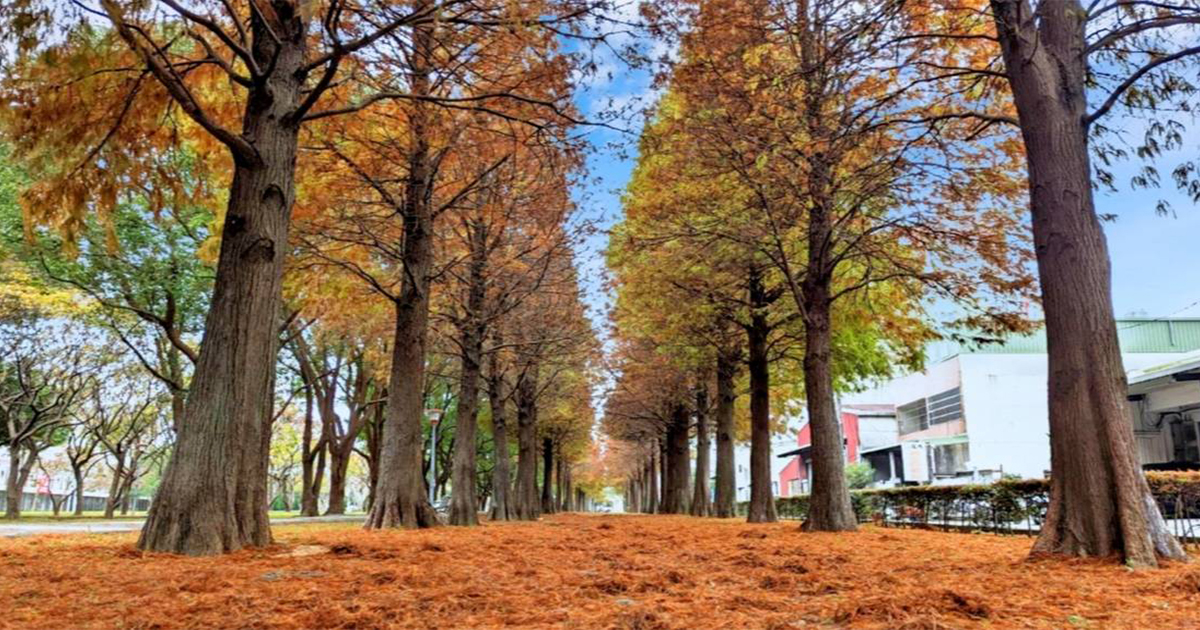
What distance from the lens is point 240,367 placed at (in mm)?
6125

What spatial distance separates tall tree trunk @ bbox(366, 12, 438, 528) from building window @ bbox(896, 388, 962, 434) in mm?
32137

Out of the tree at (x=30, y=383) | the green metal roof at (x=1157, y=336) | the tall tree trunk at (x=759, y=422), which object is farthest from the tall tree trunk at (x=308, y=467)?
the green metal roof at (x=1157, y=336)

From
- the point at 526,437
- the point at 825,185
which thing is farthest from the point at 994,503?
the point at 526,437

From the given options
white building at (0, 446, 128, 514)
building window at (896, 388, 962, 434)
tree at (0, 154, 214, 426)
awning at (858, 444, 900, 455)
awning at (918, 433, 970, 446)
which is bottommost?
white building at (0, 446, 128, 514)

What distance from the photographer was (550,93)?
29.8 feet

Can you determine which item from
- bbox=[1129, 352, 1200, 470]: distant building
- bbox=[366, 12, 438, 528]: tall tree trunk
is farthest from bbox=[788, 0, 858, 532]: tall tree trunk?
bbox=[1129, 352, 1200, 470]: distant building

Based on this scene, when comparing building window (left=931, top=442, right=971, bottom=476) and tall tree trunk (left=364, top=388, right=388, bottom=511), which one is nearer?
tall tree trunk (left=364, top=388, right=388, bottom=511)

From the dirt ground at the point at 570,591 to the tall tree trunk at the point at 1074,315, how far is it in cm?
33

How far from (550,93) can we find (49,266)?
48.5 feet

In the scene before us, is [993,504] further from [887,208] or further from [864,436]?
[864,436]

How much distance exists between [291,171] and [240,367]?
6.35 ft

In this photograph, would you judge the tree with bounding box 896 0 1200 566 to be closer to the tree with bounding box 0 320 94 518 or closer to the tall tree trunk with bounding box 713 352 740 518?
the tall tree trunk with bounding box 713 352 740 518

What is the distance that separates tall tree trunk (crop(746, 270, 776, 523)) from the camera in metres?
15.4

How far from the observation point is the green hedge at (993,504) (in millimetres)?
9156
